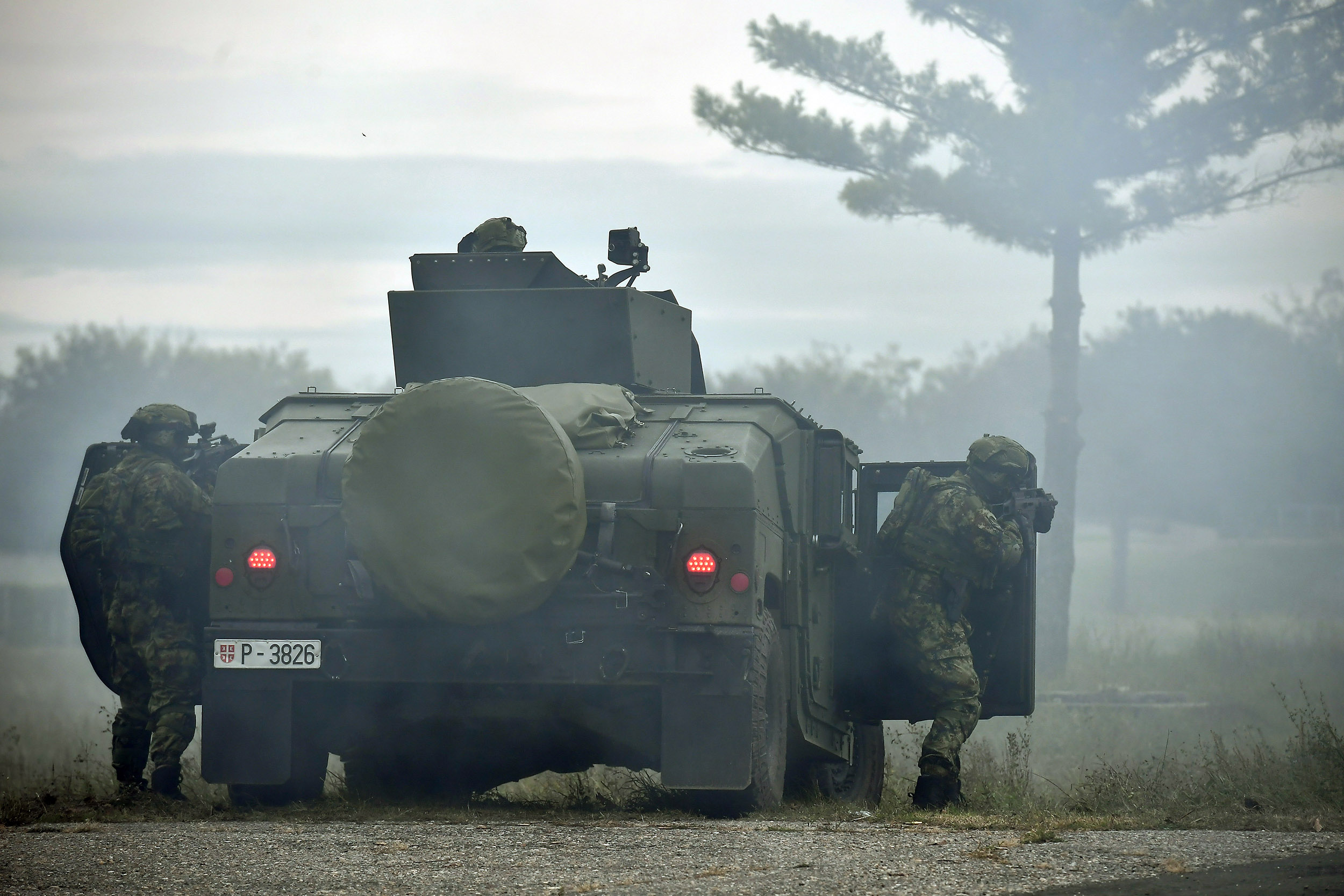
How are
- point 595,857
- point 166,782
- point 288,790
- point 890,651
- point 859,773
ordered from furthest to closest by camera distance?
point 859,773 → point 890,651 → point 166,782 → point 288,790 → point 595,857

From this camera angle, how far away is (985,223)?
20.6 metres

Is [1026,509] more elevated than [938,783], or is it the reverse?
[1026,509]

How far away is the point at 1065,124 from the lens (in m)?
18.9

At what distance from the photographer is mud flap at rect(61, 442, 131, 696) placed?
8938 mm

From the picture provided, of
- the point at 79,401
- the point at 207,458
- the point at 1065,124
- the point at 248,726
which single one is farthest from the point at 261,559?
the point at 79,401

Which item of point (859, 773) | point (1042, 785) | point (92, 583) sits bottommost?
point (1042, 785)

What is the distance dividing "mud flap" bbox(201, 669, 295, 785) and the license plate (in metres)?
0.04

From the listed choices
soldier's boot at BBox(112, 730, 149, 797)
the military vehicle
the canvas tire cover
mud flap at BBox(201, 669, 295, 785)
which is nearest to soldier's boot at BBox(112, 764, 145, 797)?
soldier's boot at BBox(112, 730, 149, 797)

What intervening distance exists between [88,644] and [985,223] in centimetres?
1388

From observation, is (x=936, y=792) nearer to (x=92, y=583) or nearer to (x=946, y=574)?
(x=946, y=574)

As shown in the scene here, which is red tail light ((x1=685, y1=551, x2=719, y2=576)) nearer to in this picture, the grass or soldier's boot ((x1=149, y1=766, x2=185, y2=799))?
the grass

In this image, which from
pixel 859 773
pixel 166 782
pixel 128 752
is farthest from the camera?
pixel 859 773

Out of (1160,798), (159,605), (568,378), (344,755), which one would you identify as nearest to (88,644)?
(159,605)

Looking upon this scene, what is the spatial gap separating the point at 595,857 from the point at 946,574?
3447 millimetres
